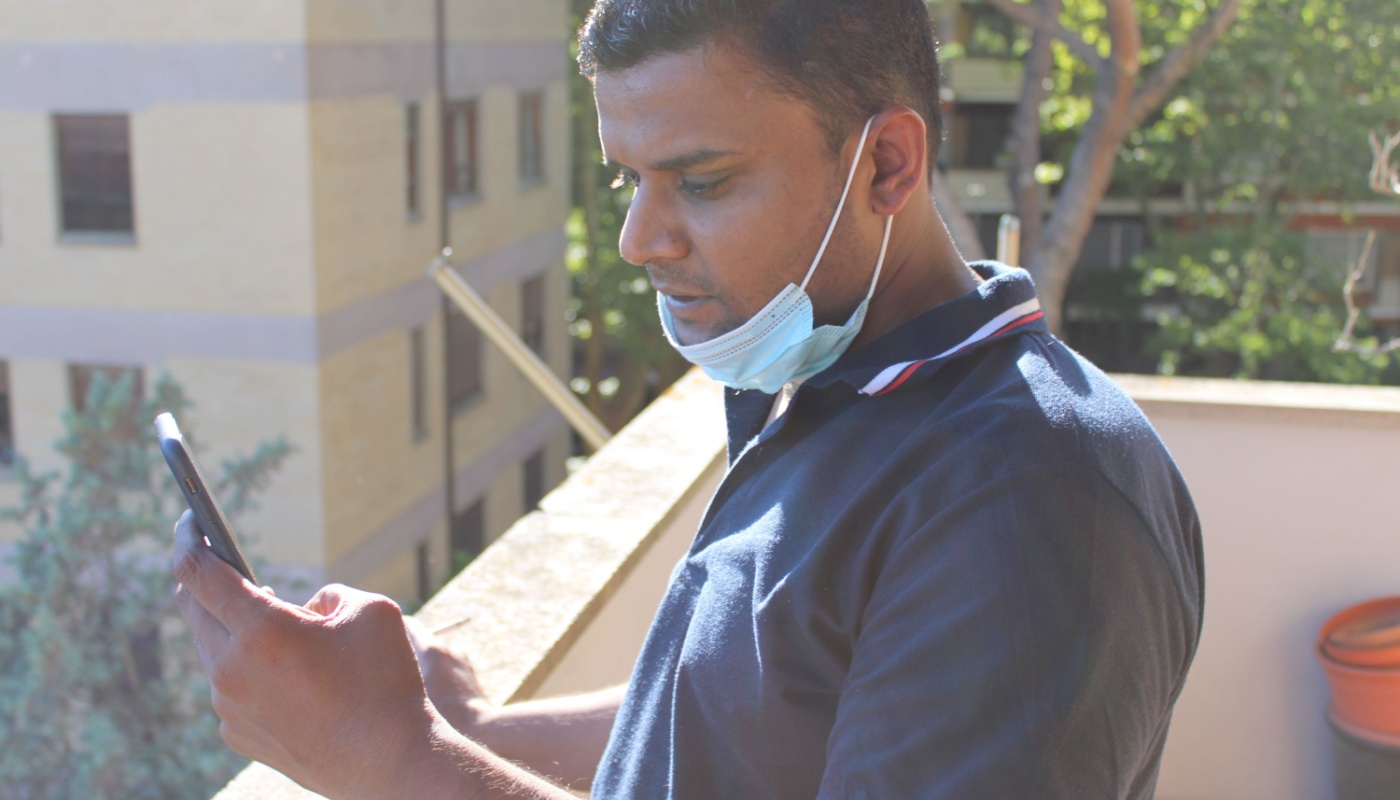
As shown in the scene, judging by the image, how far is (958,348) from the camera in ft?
4.23

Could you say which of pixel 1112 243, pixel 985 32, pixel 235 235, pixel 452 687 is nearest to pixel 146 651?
pixel 235 235

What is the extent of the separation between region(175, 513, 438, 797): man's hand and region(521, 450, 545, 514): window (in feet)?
54.6

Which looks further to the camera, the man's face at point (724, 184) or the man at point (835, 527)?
the man's face at point (724, 184)

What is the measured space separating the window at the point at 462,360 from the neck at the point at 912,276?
45.2 ft

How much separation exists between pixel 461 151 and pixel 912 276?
47.0 ft

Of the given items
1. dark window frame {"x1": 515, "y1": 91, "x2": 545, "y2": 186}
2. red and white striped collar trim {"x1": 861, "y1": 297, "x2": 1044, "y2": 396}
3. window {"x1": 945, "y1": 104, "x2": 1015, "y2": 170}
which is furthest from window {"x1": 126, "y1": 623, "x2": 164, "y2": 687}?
window {"x1": 945, "y1": 104, "x2": 1015, "y2": 170}

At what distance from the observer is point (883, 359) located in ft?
4.41

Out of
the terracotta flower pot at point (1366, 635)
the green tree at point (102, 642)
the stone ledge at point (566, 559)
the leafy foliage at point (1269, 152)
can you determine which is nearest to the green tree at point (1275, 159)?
the leafy foliage at point (1269, 152)

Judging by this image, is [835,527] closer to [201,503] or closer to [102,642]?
[201,503]

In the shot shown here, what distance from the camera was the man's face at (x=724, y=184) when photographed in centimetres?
133

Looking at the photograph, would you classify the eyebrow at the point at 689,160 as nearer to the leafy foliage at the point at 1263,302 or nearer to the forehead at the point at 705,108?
the forehead at the point at 705,108

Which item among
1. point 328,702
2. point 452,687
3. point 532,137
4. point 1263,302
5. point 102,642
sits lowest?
point 102,642

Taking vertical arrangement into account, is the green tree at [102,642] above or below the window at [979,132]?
below

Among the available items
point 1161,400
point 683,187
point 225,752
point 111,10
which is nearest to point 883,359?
point 683,187
